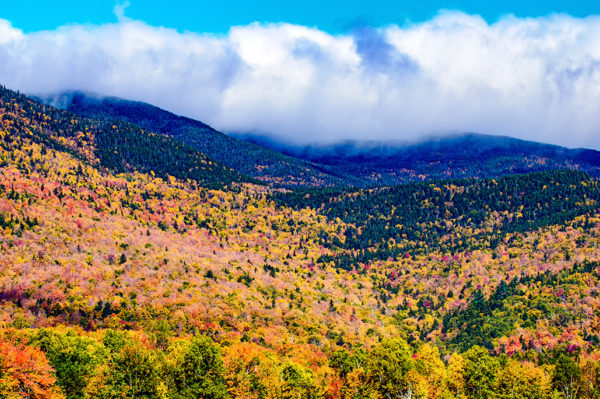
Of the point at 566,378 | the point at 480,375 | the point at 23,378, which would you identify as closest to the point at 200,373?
the point at 23,378

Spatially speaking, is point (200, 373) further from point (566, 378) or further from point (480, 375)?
point (566, 378)

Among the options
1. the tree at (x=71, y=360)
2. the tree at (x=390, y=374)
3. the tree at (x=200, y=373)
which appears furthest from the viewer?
the tree at (x=390, y=374)

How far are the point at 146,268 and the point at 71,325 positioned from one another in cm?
4659

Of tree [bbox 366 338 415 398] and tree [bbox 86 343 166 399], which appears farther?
tree [bbox 366 338 415 398]

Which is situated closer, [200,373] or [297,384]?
[200,373]

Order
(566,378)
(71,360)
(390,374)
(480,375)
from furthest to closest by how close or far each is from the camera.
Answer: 1. (480,375)
2. (566,378)
3. (390,374)
4. (71,360)

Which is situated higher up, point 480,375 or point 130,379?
point 130,379

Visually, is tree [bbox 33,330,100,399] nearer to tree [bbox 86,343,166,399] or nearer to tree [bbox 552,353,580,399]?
tree [bbox 86,343,166,399]

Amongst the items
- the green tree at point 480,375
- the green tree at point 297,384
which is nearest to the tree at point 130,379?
the green tree at point 297,384

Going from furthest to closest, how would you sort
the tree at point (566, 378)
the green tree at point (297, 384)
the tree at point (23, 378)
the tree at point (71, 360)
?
the tree at point (566, 378)
the green tree at point (297, 384)
the tree at point (71, 360)
the tree at point (23, 378)

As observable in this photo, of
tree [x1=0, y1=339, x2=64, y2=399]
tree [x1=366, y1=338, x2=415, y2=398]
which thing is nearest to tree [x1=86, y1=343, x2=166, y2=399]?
tree [x1=0, y1=339, x2=64, y2=399]

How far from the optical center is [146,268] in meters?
188

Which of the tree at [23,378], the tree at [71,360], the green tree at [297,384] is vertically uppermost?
the tree at [23,378]

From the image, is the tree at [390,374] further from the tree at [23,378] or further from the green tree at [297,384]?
the tree at [23,378]
